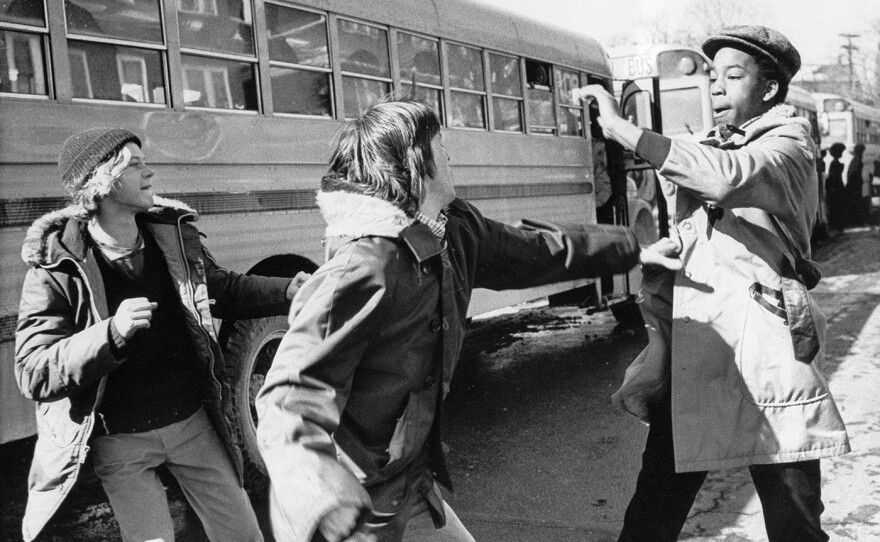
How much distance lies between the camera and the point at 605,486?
491cm

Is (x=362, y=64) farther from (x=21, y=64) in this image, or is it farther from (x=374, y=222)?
(x=374, y=222)

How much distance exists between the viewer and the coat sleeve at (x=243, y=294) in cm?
330

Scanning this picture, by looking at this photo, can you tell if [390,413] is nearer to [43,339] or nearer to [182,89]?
[43,339]

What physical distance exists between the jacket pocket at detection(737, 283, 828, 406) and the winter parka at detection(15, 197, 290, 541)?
5.13 feet

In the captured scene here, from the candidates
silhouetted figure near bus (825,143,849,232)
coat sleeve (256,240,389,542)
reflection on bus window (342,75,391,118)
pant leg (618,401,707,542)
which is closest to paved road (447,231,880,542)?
pant leg (618,401,707,542)

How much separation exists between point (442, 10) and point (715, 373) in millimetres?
4797

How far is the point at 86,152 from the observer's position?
3.07m

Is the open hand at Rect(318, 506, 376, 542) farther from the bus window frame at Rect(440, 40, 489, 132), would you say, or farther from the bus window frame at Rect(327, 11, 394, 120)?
the bus window frame at Rect(440, 40, 489, 132)

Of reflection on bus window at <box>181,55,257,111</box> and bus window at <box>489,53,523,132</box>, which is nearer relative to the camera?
reflection on bus window at <box>181,55,257,111</box>

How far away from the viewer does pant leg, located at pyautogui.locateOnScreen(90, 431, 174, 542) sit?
9.27 ft

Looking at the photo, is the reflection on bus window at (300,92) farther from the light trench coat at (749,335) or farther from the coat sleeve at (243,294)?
the light trench coat at (749,335)

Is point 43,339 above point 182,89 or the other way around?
the other way around

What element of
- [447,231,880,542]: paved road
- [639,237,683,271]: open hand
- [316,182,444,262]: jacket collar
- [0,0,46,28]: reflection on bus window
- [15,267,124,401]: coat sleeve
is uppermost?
[0,0,46,28]: reflection on bus window

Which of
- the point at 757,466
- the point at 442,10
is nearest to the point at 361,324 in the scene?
the point at 757,466
